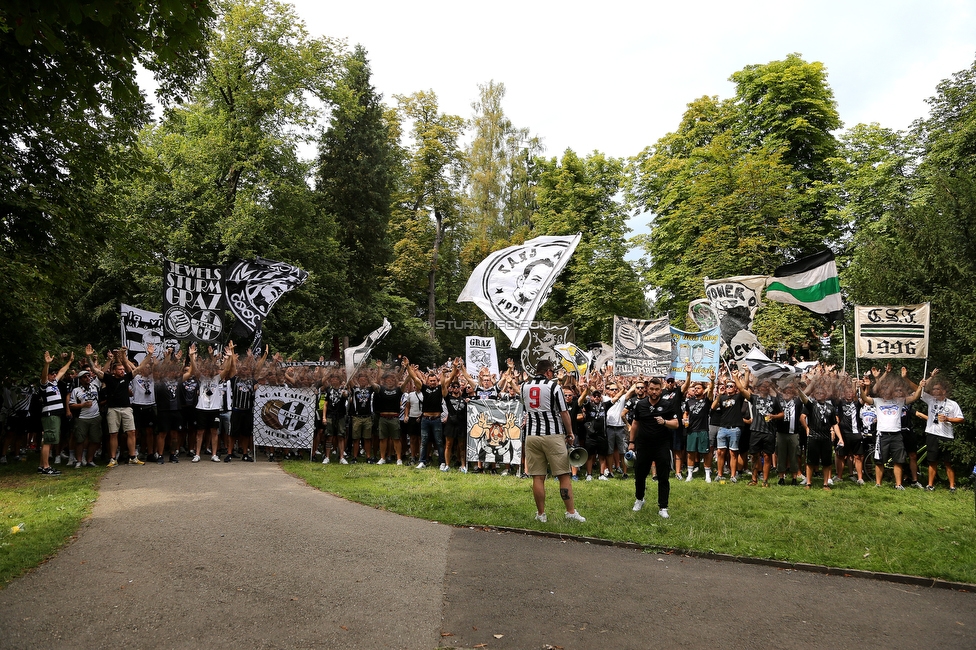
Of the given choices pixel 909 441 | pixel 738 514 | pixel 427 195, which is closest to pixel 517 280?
pixel 738 514

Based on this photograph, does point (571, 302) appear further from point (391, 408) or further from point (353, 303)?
point (391, 408)

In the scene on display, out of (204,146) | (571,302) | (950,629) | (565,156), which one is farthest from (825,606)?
(565,156)

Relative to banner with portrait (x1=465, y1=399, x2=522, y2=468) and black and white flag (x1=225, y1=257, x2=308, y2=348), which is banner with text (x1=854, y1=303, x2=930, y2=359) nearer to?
banner with portrait (x1=465, y1=399, x2=522, y2=468)

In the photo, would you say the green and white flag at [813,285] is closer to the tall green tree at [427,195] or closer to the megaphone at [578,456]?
the megaphone at [578,456]

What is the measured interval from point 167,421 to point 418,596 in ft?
34.7

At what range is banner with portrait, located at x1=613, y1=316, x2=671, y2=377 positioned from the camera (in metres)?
18.0

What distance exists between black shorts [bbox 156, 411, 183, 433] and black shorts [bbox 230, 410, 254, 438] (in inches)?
45.5

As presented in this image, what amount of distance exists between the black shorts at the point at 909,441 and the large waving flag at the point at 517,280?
758 centimetres

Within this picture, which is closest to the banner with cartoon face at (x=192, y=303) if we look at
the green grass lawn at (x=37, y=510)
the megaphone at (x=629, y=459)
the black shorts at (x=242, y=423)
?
the black shorts at (x=242, y=423)

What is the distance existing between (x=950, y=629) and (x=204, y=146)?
28402 millimetres

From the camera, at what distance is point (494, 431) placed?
15055mm

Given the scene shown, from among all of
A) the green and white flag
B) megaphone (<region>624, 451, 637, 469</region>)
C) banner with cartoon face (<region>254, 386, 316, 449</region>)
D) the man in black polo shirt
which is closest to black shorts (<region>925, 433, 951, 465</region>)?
the green and white flag

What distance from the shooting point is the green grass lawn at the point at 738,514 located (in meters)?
7.81

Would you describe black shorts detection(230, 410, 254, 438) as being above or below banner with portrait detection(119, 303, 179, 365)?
below
